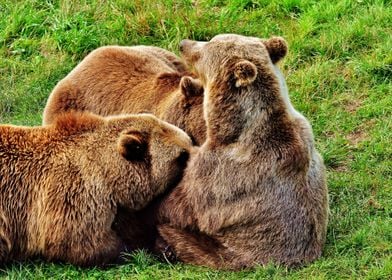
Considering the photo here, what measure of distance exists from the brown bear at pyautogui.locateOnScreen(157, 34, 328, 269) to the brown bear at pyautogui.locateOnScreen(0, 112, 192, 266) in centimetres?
36

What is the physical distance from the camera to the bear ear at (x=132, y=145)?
8.07 meters

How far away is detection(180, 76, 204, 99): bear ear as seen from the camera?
9.02 metres

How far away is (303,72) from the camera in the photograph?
11.1 meters

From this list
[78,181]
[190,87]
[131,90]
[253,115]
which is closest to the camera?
[253,115]

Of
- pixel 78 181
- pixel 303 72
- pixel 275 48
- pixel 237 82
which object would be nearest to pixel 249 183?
pixel 237 82

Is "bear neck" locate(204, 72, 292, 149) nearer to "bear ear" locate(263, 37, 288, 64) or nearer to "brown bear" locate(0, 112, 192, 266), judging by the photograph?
"bear ear" locate(263, 37, 288, 64)

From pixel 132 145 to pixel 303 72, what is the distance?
145 inches

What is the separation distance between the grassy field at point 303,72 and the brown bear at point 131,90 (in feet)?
4.64

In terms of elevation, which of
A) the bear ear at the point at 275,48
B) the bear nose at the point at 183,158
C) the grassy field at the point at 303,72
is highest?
the bear ear at the point at 275,48

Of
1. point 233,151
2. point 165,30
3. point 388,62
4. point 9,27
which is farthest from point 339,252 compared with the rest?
point 9,27

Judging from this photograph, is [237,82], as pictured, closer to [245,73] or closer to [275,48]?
[245,73]

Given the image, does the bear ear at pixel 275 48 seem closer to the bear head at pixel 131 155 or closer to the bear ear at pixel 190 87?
the bear ear at pixel 190 87

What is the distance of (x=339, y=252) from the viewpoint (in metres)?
8.06

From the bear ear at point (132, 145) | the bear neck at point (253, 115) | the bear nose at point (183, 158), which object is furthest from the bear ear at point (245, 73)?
the bear ear at point (132, 145)
